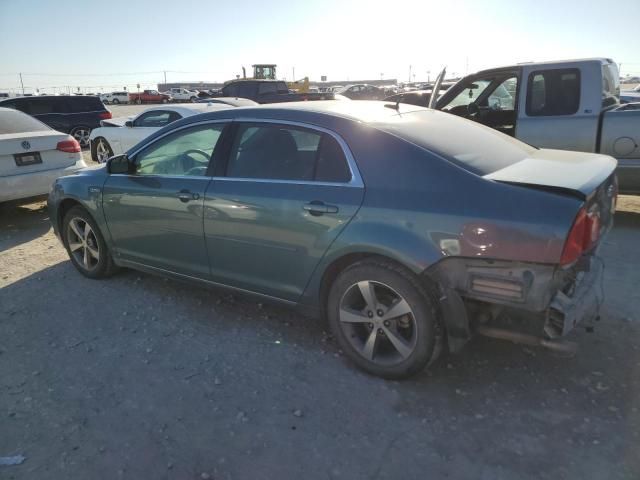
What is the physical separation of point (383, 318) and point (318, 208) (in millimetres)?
767

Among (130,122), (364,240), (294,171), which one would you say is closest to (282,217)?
(294,171)

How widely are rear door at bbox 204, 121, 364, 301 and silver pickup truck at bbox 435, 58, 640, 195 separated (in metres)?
4.05

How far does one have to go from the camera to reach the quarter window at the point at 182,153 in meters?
3.67

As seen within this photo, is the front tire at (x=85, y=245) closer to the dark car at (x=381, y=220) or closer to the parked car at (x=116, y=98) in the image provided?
the dark car at (x=381, y=220)

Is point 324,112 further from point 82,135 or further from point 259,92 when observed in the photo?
point 259,92

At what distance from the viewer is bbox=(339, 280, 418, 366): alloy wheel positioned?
2859mm

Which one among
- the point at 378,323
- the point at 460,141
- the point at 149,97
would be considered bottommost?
the point at 378,323

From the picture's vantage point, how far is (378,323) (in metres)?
2.93

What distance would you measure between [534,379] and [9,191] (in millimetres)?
6379

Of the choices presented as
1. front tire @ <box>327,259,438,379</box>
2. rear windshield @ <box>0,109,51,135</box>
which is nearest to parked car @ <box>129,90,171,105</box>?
rear windshield @ <box>0,109,51,135</box>

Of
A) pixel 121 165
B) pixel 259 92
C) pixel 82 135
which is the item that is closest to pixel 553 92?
pixel 121 165

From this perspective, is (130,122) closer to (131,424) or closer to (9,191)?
(9,191)

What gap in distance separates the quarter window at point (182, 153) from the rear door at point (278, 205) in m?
0.25

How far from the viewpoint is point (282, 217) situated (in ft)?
10.3
